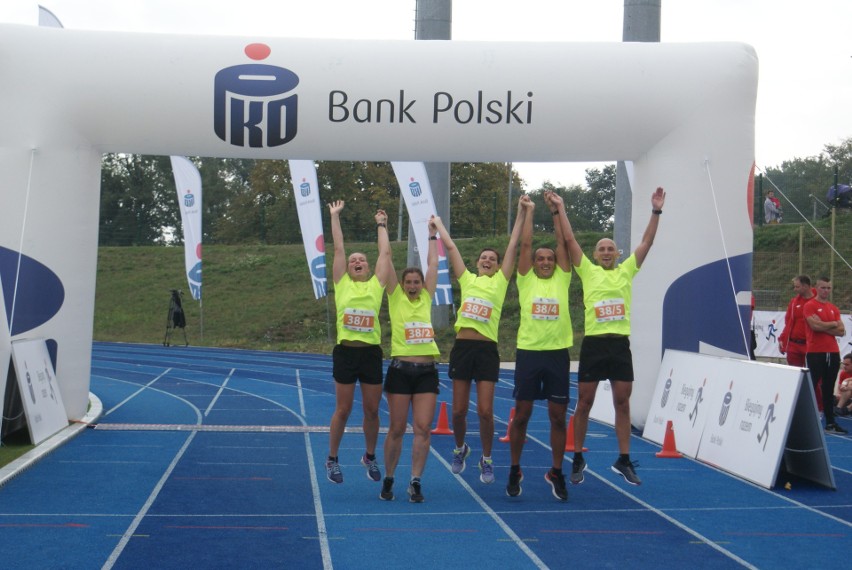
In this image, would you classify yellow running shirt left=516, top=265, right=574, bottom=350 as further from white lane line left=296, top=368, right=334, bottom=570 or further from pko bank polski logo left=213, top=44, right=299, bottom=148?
pko bank polski logo left=213, top=44, right=299, bottom=148

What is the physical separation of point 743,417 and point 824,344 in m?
3.66

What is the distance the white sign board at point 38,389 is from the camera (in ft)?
33.6

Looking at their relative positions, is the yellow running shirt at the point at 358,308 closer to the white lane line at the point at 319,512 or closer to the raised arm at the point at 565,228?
the white lane line at the point at 319,512

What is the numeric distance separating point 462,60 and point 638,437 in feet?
14.8

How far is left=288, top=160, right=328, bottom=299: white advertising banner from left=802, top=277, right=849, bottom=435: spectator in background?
12330 millimetres

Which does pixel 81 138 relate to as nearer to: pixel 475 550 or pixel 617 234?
pixel 475 550

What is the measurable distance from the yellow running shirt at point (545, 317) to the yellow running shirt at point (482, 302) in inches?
10.7

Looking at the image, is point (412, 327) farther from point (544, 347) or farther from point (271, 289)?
point (271, 289)

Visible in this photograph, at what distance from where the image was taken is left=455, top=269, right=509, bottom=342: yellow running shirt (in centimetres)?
831

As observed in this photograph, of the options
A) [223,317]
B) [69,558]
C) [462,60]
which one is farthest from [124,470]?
[223,317]

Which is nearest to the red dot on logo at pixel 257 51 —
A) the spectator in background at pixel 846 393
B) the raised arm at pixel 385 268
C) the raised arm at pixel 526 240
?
the raised arm at pixel 385 268

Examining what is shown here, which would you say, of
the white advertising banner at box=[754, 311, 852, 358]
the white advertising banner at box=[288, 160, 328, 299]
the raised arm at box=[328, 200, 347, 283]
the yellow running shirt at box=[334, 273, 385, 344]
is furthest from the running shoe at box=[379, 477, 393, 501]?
the white advertising banner at box=[754, 311, 852, 358]

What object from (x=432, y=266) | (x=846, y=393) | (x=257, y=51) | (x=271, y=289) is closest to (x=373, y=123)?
(x=257, y=51)

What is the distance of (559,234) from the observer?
8.16 meters
